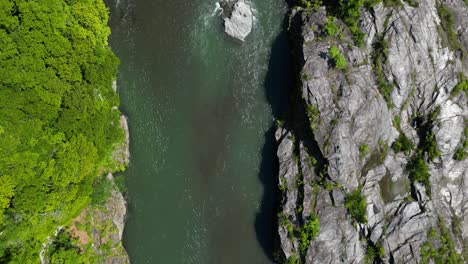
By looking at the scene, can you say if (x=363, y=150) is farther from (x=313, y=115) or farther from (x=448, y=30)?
(x=448, y=30)

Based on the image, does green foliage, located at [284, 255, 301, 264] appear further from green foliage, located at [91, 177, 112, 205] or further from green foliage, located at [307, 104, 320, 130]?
green foliage, located at [91, 177, 112, 205]

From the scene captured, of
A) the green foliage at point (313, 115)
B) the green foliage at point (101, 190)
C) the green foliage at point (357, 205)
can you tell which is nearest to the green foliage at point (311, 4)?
the green foliage at point (313, 115)

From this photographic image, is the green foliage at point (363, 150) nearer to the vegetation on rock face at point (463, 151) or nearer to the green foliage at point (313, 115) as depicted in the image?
the green foliage at point (313, 115)

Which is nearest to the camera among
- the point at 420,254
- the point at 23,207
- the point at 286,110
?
the point at 23,207

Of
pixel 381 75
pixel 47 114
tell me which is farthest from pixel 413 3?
pixel 47 114

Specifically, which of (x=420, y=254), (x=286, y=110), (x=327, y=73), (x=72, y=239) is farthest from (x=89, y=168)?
(x=420, y=254)

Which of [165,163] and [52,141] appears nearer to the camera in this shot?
[52,141]

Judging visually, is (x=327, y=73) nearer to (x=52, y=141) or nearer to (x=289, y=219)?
(x=289, y=219)
